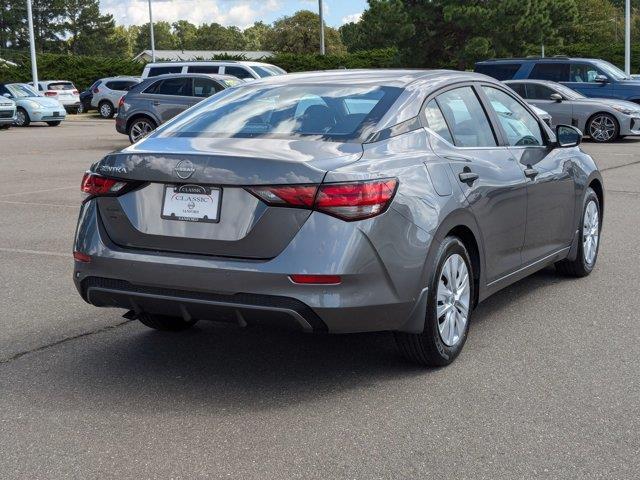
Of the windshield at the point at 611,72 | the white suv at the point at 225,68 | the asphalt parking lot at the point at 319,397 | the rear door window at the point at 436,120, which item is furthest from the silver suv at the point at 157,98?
the rear door window at the point at 436,120

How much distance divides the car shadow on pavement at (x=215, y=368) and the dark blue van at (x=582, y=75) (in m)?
20.1

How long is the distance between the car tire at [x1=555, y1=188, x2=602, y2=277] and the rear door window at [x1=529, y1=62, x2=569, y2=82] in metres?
18.2

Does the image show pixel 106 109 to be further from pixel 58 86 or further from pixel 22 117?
pixel 22 117

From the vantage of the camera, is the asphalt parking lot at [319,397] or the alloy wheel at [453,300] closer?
the asphalt parking lot at [319,397]

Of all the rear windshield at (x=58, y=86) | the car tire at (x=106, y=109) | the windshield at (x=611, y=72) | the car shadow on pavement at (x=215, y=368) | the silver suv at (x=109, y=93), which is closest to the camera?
the car shadow on pavement at (x=215, y=368)

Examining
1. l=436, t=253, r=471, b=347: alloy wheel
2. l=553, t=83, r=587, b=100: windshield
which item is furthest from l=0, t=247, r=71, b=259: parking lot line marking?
l=553, t=83, r=587, b=100: windshield

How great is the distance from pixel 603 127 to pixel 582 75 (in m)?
3.26

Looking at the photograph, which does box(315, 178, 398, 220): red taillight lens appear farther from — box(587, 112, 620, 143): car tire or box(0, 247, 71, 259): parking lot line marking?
box(587, 112, 620, 143): car tire

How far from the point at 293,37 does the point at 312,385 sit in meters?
105

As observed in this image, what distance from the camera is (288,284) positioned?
14.7 ft

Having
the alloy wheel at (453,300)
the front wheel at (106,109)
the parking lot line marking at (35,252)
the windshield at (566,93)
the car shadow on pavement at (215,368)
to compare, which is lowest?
the front wheel at (106,109)

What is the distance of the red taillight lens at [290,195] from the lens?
14.7ft

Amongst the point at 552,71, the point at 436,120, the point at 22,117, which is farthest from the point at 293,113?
the point at 22,117

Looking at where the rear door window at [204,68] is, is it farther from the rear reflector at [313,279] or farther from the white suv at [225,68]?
the rear reflector at [313,279]
